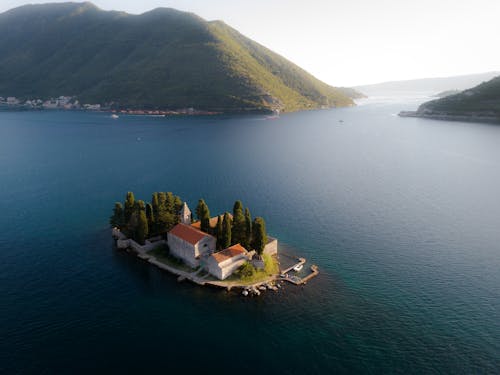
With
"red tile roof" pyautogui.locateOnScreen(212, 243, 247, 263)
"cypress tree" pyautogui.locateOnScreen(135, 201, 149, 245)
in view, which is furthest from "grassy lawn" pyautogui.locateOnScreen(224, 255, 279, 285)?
"cypress tree" pyautogui.locateOnScreen(135, 201, 149, 245)

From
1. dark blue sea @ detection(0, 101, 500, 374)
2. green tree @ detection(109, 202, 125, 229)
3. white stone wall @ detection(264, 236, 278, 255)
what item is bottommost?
dark blue sea @ detection(0, 101, 500, 374)

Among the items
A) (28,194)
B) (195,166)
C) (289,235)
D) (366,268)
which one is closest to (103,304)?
(289,235)

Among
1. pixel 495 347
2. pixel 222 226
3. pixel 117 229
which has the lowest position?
pixel 495 347

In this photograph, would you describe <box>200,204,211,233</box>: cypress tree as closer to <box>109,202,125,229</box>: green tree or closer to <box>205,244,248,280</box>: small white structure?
<box>205,244,248,280</box>: small white structure

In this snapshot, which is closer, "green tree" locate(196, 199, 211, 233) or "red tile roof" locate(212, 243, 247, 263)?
"red tile roof" locate(212, 243, 247, 263)

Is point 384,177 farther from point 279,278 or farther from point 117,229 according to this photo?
point 117,229

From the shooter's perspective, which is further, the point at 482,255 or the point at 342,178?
the point at 342,178
